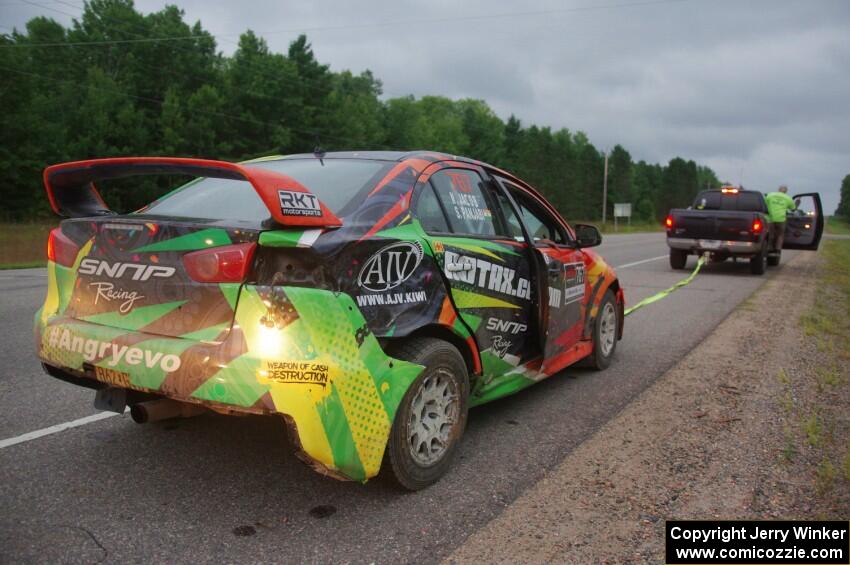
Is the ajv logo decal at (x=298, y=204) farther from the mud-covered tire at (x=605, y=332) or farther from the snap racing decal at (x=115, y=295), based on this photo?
the mud-covered tire at (x=605, y=332)

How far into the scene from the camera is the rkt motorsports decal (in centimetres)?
346

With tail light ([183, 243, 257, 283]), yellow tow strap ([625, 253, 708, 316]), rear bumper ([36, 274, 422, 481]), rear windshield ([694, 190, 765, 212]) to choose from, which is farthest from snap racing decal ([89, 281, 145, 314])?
rear windshield ([694, 190, 765, 212])

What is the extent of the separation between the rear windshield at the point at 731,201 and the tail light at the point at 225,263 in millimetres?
14986

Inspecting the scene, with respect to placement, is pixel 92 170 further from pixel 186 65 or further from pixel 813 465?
pixel 186 65

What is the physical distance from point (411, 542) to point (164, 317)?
56.2 inches

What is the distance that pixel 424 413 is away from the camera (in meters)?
3.22

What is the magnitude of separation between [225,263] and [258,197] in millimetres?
697

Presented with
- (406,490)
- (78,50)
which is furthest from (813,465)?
(78,50)

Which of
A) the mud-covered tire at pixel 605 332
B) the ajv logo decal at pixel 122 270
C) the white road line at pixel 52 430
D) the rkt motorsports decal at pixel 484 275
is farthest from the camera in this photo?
the mud-covered tire at pixel 605 332

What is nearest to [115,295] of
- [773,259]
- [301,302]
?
[301,302]

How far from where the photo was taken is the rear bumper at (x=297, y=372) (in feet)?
8.63

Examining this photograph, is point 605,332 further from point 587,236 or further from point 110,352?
point 110,352

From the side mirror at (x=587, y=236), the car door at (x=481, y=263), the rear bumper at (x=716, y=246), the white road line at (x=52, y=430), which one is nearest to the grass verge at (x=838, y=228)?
the rear bumper at (x=716, y=246)

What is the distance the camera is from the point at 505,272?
396 cm
